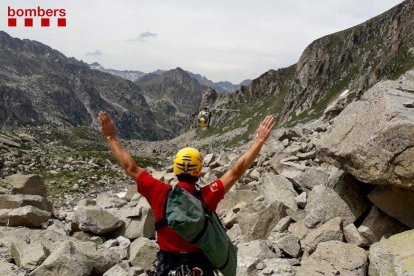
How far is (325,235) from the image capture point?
38.1 ft

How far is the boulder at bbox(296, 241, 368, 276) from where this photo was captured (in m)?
10.5

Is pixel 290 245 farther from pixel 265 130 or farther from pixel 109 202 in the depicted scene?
pixel 109 202

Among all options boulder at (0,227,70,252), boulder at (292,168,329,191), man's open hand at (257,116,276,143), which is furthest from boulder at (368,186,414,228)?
boulder at (0,227,70,252)

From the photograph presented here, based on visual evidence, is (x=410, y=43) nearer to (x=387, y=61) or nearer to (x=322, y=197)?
(x=387, y=61)

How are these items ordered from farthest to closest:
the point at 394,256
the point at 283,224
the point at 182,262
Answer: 1. the point at 283,224
2. the point at 394,256
3. the point at 182,262

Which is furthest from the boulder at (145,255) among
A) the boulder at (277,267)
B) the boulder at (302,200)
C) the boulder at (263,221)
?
the boulder at (302,200)

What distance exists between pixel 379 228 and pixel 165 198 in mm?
7535

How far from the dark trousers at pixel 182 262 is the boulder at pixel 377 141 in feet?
19.1

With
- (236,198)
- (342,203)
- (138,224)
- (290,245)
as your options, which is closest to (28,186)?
(138,224)

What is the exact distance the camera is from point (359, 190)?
12.7m

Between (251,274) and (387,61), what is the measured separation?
633ft

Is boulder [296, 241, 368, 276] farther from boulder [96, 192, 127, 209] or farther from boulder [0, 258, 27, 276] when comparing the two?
boulder [96, 192, 127, 209]

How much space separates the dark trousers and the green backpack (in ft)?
0.97

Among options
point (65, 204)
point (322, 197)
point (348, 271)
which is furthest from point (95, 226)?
point (65, 204)
